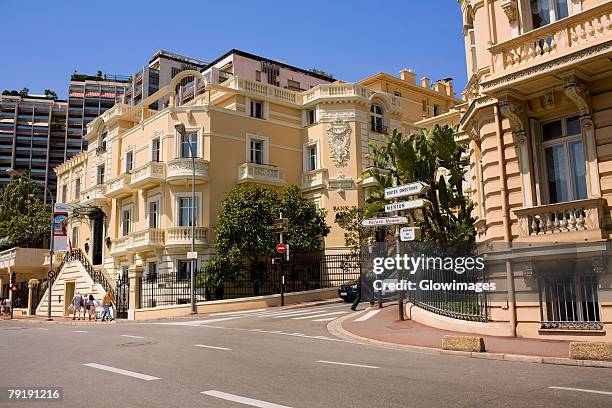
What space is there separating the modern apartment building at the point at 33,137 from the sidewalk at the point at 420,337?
96.7 m

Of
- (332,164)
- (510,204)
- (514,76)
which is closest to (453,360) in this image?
(510,204)

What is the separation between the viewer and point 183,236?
33250mm

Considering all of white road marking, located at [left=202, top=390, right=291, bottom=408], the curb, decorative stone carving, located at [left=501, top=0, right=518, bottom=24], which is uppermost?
decorative stone carving, located at [left=501, top=0, right=518, bottom=24]

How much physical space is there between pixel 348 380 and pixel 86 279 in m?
31.7

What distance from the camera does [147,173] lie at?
34.3 m

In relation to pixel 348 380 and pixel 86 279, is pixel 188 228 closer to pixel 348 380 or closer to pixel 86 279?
pixel 86 279

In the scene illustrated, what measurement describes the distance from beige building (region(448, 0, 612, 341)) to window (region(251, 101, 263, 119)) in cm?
2345

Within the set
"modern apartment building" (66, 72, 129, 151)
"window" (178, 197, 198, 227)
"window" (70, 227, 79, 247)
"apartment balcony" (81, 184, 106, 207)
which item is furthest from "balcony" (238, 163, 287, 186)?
"modern apartment building" (66, 72, 129, 151)

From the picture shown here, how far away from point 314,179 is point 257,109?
236 inches

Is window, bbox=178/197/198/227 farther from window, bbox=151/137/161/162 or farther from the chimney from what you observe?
the chimney

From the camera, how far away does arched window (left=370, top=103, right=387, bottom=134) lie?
130ft

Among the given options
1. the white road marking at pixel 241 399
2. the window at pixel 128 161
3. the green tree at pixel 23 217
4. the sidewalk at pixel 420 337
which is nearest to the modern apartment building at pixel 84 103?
the green tree at pixel 23 217

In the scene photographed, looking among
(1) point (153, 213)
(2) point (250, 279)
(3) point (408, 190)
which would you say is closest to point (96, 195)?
(1) point (153, 213)

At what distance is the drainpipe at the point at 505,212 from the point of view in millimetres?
13844
